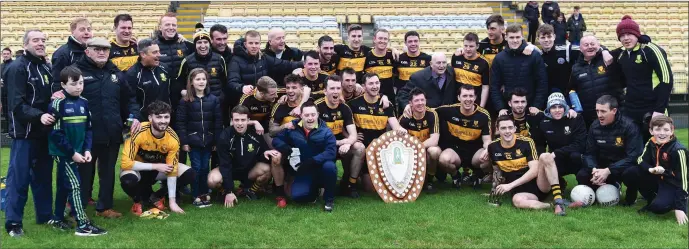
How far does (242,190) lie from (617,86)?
4812mm

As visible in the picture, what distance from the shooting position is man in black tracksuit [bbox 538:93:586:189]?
287 inches

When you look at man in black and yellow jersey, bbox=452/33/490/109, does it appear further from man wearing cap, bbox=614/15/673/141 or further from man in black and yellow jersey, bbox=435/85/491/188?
man wearing cap, bbox=614/15/673/141

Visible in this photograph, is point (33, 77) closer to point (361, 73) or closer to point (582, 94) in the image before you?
point (361, 73)

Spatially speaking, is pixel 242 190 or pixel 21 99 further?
pixel 242 190

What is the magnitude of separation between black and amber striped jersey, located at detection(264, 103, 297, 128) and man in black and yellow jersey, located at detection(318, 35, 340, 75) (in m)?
1.06

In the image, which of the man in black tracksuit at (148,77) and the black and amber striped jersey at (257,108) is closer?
the man in black tracksuit at (148,77)

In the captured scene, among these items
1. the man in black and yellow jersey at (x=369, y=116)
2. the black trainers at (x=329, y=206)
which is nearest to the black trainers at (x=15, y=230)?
the black trainers at (x=329, y=206)

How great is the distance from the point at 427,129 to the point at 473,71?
1.13 m

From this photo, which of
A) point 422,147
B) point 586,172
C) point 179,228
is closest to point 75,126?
point 179,228

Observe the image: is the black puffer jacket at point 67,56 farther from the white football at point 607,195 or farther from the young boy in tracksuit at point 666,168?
the young boy in tracksuit at point 666,168

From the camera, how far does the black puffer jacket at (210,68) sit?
746 centimetres

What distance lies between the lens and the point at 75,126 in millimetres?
5719

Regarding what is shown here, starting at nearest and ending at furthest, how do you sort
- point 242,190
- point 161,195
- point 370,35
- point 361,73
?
1. point 161,195
2. point 242,190
3. point 361,73
4. point 370,35

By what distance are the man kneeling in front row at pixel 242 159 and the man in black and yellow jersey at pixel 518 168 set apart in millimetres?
2572
